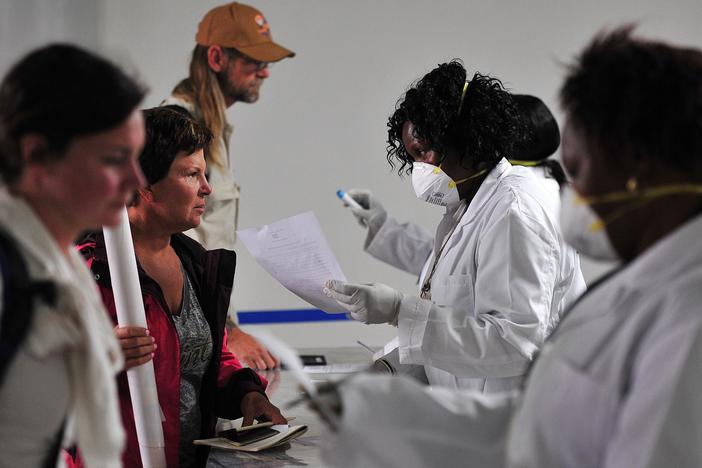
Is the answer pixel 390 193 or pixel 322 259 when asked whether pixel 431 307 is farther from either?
pixel 390 193

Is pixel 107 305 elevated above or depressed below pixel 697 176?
below

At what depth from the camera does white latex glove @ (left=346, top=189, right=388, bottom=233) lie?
342cm

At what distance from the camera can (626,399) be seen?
983 mm

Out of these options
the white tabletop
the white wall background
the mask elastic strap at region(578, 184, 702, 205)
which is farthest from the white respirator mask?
the white wall background

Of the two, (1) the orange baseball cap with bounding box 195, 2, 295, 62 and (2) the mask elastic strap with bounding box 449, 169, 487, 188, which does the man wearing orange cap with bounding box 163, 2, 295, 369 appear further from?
(2) the mask elastic strap with bounding box 449, 169, 487, 188

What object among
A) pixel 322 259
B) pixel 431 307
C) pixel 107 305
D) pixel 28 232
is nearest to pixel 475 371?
pixel 431 307

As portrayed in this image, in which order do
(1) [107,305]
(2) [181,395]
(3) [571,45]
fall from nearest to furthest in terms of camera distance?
1. (1) [107,305]
2. (2) [181,395]
3. (3) [571,45]

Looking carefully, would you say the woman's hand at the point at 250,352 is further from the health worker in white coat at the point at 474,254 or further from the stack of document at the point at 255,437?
the stack of document at the point at 255,437

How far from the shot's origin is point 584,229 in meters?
1.13

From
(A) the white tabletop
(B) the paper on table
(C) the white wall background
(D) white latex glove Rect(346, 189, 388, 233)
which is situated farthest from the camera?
(C) the white wall background

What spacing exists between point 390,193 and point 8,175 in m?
3.84

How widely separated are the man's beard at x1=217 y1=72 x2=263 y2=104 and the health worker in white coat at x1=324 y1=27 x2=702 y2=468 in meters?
3.41

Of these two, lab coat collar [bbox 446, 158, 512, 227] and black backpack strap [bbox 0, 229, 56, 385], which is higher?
black backpack strap [bbox 0, 229, 56, 385]

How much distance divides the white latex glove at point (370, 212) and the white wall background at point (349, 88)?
3.90 feet
